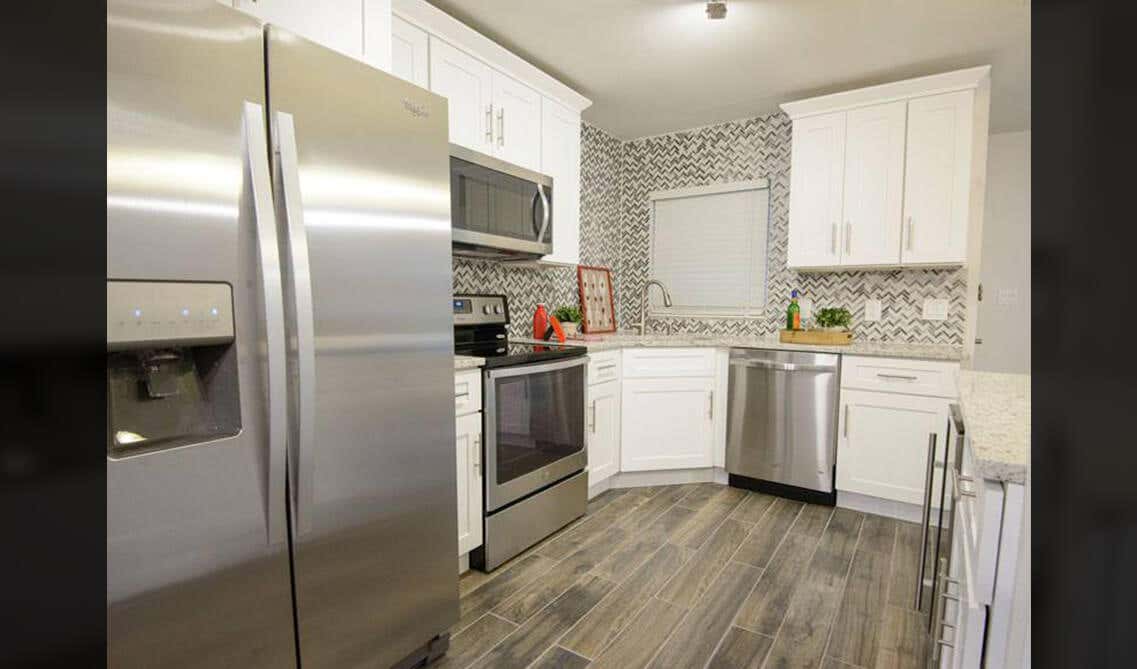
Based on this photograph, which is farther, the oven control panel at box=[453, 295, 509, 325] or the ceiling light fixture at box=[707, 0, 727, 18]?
the oven control panel at box=[453, 295, 509, 325]

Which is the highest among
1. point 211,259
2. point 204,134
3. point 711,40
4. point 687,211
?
point 711,40

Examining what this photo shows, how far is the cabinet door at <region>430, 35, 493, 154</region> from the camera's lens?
2264 mm

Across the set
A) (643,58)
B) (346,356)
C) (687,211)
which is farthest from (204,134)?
(687,211)

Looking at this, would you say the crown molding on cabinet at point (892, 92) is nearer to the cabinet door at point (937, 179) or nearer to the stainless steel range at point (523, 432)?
the cabinet door at point (937, 179)

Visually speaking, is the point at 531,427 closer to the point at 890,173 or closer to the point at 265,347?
the point at 265,347

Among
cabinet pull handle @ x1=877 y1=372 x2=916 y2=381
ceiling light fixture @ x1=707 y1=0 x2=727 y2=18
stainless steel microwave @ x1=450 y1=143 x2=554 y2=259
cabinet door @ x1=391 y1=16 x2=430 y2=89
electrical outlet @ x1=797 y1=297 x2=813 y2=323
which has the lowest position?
cabinet pull handle @ x1=877 y1=372 x2=916 y2=381

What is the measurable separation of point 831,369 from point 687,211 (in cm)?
159

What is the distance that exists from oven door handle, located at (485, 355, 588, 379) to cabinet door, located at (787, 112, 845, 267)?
4.87ft

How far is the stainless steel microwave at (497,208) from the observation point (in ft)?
7.29

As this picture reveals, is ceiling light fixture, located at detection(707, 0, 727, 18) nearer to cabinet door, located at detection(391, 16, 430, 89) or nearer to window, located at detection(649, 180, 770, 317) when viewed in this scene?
cabinet door, located at detection(391, 16, 430, 89)

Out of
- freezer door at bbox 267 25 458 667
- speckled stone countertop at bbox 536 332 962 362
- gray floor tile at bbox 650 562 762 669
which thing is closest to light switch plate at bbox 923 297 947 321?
speckled stone countertop at bbox 536 332 962 362
